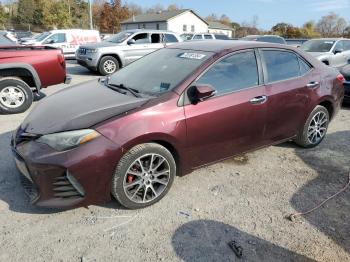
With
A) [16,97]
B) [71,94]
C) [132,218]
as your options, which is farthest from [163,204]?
[16,97]

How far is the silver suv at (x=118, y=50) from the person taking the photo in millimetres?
11234

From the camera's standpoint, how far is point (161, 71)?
3.78 m

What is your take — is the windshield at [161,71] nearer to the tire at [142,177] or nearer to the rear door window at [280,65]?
the tire at [142,177]

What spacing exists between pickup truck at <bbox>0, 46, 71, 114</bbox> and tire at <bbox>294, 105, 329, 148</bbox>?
503cm

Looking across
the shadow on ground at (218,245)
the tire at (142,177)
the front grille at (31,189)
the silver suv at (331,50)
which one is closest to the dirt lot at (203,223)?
the shadow on ground at (218,245)

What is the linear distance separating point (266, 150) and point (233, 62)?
1.64 m

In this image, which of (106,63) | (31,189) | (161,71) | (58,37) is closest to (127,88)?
(161,71)

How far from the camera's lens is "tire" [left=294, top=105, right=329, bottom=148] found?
14.9ft

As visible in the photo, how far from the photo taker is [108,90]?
12.2ft

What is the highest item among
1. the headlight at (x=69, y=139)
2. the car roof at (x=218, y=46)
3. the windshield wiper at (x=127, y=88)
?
the car roof at (x=218, y=46)

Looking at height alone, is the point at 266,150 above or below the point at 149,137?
below

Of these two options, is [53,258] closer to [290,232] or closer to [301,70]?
[290,232]

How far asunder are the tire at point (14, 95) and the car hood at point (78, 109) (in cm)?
296

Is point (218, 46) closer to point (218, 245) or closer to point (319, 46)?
point (218, 245)
